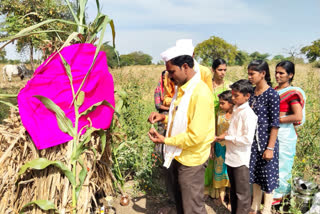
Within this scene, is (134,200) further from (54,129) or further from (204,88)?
(204,88)

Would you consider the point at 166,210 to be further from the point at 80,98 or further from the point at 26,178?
the point at 80,98

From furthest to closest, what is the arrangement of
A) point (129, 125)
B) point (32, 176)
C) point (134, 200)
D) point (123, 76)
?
point (123, 76), point (129, 125), point (134, 200), point (32, 176)

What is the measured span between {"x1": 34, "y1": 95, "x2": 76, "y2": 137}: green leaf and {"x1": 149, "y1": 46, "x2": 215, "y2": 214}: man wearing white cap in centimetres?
61

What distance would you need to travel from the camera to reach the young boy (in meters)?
2.05

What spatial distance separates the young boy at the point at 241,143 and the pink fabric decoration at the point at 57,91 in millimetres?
1256

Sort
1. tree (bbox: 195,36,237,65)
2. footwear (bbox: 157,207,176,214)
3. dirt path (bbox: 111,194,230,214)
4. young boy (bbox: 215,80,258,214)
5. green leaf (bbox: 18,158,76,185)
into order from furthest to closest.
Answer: tree (bbox: 195,36,237,65) < dirt path (bbox: 111,194,230,214) < footwear (bbox: 157,207,176,214) < young boy (bbox: 215,80,258,214) < green leaf (bbox: 18,158,76,185)

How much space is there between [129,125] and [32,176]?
1585mm

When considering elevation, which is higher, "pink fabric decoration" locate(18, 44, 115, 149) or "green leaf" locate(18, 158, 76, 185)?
"pink fabric decoration" locate(18, 44, 115, 149)

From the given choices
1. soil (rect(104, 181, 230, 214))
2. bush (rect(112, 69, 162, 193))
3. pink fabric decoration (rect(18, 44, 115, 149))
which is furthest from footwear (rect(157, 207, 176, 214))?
pink fabric decoration (rect(18, 44, 115, 149))

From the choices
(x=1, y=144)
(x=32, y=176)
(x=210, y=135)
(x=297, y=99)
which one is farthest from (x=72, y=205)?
(x=297, y=99)

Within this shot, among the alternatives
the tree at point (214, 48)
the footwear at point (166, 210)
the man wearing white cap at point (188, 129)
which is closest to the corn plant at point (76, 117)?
the man wearing white cap at point (188, 129)

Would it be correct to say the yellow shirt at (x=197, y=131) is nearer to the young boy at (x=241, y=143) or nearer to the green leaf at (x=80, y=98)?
the young boy at (x=241, y=143)

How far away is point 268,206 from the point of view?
2.34m

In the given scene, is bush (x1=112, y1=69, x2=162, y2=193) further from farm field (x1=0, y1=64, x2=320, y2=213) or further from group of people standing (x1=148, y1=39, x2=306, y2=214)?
group of people standing (x1=148, y1=39, x2=306, y2=214)
